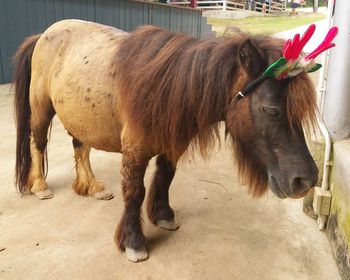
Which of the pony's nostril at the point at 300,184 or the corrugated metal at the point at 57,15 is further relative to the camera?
the corrugated metal at the point at 57,15

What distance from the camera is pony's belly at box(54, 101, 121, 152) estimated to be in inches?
94.5

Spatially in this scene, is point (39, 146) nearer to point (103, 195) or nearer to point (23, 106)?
point (23, 106)

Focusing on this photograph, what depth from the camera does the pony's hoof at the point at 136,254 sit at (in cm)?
230

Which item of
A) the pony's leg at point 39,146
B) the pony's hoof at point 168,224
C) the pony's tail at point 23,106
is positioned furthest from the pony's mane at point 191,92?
the pony's tail at point 23,106

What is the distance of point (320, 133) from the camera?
2.81m

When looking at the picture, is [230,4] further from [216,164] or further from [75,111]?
[75,111]

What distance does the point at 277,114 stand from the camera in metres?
1.61

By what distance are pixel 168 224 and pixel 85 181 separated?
0.95 metres

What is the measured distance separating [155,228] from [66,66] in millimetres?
1452

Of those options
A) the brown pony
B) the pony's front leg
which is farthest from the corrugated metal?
the pony's front leg

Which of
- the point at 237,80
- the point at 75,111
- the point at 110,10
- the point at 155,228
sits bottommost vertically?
the point at 155,228

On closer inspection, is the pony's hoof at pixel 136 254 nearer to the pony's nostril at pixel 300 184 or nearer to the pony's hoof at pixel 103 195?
the pony's hoof at pixel 103 195

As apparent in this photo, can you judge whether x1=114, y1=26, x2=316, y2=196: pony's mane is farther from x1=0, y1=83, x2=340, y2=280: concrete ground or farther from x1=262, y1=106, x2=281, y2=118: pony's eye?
x1=0, y1=83, x2=340, y2=280: concrete ground

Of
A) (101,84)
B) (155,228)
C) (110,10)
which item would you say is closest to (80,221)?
(155,228)
